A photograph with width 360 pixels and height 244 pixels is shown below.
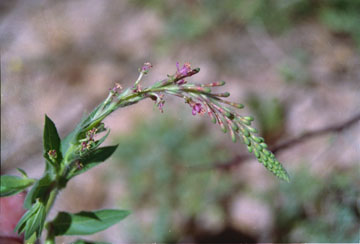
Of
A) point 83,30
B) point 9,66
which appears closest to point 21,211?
point 9,66

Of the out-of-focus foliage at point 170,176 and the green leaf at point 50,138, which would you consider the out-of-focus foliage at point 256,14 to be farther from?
the green leaf at point 50,138

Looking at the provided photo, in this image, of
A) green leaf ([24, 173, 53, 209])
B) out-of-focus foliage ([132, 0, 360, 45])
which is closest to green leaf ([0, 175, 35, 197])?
green leaf ([24, 173, 53, 209])

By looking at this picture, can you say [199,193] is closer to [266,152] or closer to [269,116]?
[269,116]

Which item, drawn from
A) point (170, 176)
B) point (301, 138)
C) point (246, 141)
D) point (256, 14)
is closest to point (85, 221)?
point (246, 141)

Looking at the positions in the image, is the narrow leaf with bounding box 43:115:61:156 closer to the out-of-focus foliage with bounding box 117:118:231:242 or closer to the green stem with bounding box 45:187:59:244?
the green stem with bounding box 45:187:59:244

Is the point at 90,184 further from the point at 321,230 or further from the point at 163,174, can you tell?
the point at 321,230
